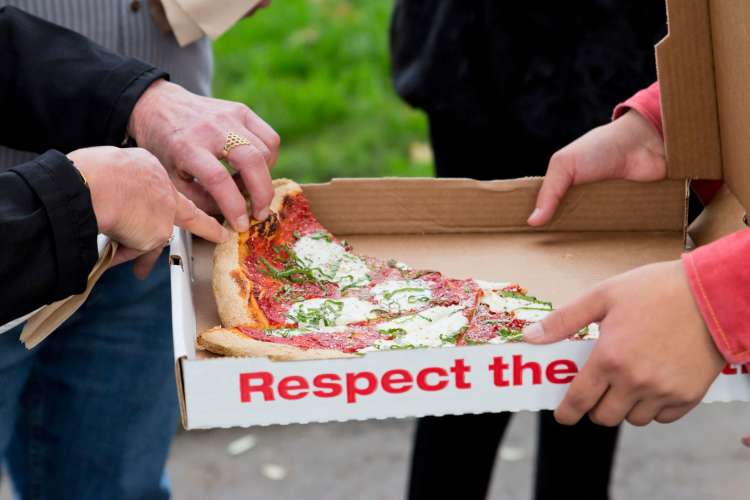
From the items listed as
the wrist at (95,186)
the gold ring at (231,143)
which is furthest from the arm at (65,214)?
the gold ring at (231,143)

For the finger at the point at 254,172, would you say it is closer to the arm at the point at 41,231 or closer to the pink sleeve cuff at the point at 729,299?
the arm at the point at 41,231

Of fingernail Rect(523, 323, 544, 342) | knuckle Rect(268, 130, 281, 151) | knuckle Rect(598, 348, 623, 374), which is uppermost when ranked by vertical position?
knuckle Rect(268, 130, 281, 151)

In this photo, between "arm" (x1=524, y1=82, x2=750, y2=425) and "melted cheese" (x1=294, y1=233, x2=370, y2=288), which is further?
"melted cheese" (x1=294, y1=233, x2=370, y2=288)

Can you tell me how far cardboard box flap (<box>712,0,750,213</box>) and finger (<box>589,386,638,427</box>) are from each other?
498 mm

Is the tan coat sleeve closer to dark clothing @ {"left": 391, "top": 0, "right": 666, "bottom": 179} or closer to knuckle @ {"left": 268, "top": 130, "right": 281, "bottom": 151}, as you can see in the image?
knuckle @ {"left": 268, "top": 130, "right": 281, "bottom": 151}

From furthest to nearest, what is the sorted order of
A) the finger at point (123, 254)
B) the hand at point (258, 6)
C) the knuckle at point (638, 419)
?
the hand at point (258, 6)
the finger at point (123, 254)
the knuckle at point (638, 419)

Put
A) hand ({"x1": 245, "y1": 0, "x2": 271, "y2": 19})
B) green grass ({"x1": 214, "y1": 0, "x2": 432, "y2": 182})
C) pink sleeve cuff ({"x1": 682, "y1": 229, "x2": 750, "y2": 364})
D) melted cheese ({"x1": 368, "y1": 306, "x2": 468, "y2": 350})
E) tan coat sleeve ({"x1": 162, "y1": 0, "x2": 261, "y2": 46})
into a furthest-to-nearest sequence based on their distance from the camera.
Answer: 1. green grass ({"x1": 214, "y1": 0, "x2": 432, "y2": 182})
2. hand ({"x1": 245, "y1": 0, "x2": 271, "y2": 19})
3. tan coat sleeve ({"x1": 162, "y1": 0, "x2": 261, "y2": 46})
4. melted cheese ({"x1": 368, "y1": 306, "x2": 468, "y2": 350})
5. pink sleeve cuff ({"x1": 682, "y1": 229, "x2": 750, "y2": 364})

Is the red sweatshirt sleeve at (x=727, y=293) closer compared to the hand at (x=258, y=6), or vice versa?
the red sweatshirt sleeve at (x=727, y=293)

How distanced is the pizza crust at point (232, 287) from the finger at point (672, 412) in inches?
24.8

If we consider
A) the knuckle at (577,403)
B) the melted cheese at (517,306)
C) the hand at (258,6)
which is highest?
the hand at (258,6)

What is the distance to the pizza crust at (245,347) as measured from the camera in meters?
1.59

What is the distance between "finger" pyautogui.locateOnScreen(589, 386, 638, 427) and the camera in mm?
1575

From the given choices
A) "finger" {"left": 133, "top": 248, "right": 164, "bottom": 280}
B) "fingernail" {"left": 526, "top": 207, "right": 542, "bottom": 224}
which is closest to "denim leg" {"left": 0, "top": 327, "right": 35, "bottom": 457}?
"finger" {"left": 133, "top": 248, "right": 164, "bottom": 280}

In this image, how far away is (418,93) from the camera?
266 cm
